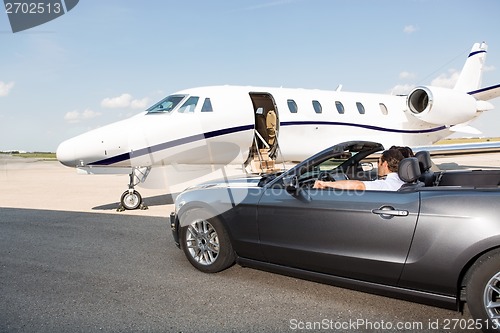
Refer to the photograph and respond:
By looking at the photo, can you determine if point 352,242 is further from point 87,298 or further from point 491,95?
point 491,95

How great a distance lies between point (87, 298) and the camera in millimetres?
3920

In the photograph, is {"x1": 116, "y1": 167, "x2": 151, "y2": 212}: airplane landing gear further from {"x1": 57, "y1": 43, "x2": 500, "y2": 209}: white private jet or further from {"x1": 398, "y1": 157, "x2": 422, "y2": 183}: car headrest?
{"x1": 398, "y1": 157, "x2": 422, "y2": 183}: car headrest

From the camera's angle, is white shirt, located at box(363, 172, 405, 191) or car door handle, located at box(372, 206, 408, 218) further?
white shirt, located at box(363, 172, 405, 191)

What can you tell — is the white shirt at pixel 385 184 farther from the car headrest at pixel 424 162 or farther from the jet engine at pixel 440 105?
the jet engine at pixel 440 105

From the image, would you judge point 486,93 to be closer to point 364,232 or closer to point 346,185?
point 346,185

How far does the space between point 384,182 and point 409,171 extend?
0.24m

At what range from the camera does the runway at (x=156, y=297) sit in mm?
3369

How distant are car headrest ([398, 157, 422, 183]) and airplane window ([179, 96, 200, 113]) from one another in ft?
23.3

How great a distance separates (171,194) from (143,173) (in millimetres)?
2813

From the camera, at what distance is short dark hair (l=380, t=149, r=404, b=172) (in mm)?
4168

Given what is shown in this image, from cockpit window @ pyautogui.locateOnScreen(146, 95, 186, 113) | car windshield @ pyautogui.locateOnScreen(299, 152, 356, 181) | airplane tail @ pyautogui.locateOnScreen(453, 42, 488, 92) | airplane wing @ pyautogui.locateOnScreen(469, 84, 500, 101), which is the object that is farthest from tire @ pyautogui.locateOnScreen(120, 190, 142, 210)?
airplane tail @ pyautogui.locateOnScreen(453, 42, 488, 92)

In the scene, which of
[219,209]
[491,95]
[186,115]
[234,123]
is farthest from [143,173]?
[491,95]

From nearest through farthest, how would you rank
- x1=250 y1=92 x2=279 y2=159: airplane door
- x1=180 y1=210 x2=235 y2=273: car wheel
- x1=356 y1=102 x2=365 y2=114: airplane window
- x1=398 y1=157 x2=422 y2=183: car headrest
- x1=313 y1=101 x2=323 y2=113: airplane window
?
x1=398 y1=157 x2=422 y2=183: car headrest
x1=180 y1=210 x2=235 y2=273: car wheel
x1=250 y1=92 x2=279 y2=159: airplane door
x1=313 y1=101 x2=323 y2=113: airplane window
x1=356 y1=102 x2=365 y2=114: airplane window

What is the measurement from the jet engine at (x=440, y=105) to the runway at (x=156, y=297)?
35.9 ft
